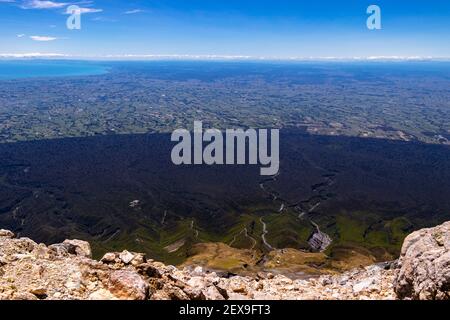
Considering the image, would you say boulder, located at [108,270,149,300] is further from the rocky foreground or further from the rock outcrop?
the rock outcrop

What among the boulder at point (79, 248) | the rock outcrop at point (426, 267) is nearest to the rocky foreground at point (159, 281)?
the rock outcrop at point (426, 267)

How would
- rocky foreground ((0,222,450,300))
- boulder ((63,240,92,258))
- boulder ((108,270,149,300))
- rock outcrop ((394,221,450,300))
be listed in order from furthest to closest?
1. boulder ((63,240,92,258))
2. rock outcrop ((394,221,450,300))
3. rocky foreground ((0,222,450,300))
4. boulder ((108,270,149,300))

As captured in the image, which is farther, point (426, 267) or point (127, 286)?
point (426, 267)

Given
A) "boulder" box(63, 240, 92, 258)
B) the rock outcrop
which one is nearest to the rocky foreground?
the rock outcrop

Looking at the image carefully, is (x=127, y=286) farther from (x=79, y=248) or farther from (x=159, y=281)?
(x=79, y=248)

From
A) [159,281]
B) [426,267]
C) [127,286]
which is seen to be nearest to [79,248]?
[159,281]

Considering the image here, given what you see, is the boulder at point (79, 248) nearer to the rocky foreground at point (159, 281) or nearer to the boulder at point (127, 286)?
the rocky foreground at point (159, 281)

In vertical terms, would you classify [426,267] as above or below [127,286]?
below
